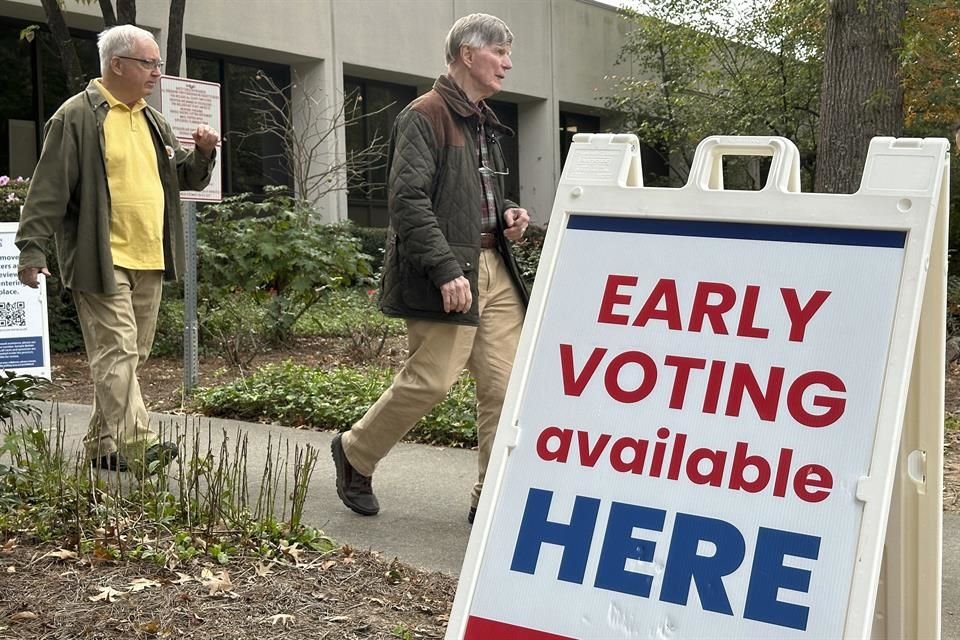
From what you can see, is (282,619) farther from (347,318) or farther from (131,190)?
(347,318)

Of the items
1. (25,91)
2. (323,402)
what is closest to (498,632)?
(323,402)

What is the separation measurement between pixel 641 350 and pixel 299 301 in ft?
29.2

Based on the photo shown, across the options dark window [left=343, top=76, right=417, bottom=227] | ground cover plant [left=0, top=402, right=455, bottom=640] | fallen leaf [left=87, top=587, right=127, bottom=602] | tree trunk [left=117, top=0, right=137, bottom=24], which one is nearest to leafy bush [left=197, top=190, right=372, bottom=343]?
tree trunk [left=117, top=0, right=137, bottom=24]

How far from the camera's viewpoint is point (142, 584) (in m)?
3.72

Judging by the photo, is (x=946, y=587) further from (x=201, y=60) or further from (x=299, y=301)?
(x=201, y=60)

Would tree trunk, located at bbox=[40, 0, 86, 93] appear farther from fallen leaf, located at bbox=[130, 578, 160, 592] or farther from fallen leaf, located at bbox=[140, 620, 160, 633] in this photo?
fallen leaf, located at bbox=[140, 620, 160, 633]

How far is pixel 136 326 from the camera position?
5.69 meters

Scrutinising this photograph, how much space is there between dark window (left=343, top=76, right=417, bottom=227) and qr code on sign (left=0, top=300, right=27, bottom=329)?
13.2 meters

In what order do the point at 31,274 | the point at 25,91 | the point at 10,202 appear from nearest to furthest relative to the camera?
the point at 31,274, the point at 10,202, the point at 25,91

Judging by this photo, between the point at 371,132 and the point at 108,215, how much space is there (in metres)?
17.6

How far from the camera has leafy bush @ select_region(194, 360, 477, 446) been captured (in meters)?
6.77

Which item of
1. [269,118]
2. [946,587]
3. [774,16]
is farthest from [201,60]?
[946,587]

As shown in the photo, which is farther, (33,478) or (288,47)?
(288,47)

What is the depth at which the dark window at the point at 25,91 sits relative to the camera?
16594mm
